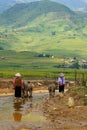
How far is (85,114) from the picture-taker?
20.7 m

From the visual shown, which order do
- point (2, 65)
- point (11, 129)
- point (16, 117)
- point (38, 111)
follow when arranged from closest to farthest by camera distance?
1. point (11, 129)
2. point (16, 117)
3. point (38, 111)
4. point (2, 65)

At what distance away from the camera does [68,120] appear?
19078mm

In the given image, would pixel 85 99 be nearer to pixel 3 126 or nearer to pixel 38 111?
pixel 38 111

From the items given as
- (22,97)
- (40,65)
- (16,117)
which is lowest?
(40,65)

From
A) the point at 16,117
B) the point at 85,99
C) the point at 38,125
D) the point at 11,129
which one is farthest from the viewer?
the point at 85,99

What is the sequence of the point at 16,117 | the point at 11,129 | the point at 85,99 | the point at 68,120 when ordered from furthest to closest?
the point at 85,99 < the point at 16,117 < the point at 68,120 < the point at 11,129

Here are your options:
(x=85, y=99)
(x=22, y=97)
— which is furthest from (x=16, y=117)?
(x=22, y=97)

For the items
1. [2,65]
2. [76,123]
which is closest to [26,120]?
[76,123]

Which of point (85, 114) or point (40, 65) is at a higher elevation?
point (85, 114)

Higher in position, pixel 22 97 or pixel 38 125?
pixel 38 125

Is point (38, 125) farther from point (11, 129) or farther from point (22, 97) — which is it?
point (22, 97)

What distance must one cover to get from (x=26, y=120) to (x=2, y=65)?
170426mm

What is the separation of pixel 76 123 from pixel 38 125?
176 cm

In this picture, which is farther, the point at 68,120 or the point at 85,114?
the point at 85,114
